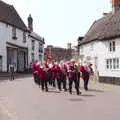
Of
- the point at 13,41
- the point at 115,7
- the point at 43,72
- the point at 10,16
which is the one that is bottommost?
the point at 43,72

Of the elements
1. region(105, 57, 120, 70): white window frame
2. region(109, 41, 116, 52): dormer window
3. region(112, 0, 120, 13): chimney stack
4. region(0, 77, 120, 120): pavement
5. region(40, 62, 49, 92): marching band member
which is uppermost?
region(112, 0, 120, 13): chimney stack

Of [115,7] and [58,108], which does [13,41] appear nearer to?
[115,7]

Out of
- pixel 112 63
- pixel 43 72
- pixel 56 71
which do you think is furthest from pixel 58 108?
pixel 112 63

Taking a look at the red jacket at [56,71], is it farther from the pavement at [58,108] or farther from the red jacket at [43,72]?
the pavement at [58,108]

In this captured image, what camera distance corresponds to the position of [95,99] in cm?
1997

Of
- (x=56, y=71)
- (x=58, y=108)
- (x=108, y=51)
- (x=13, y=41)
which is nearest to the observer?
(x=58, y=108)

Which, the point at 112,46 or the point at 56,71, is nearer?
the point at 56,71

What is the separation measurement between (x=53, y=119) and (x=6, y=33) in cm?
4019

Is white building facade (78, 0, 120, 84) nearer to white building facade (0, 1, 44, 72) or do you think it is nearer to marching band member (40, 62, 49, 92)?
white building facade (0, 1, 44, 72)

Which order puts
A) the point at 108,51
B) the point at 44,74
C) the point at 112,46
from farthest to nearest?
the point at 108,51, the point at 112,46, the point at 44,74

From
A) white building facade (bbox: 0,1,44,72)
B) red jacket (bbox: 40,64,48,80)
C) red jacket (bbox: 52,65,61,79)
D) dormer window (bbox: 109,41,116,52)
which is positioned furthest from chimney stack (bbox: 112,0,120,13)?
red jacket (bbox: 40,64,48,80)

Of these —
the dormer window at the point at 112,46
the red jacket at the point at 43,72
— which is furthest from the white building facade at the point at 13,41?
the red jacket at the point at 43,72

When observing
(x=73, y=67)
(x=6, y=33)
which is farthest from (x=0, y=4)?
(x=73, y=67)

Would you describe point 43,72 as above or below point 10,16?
below
